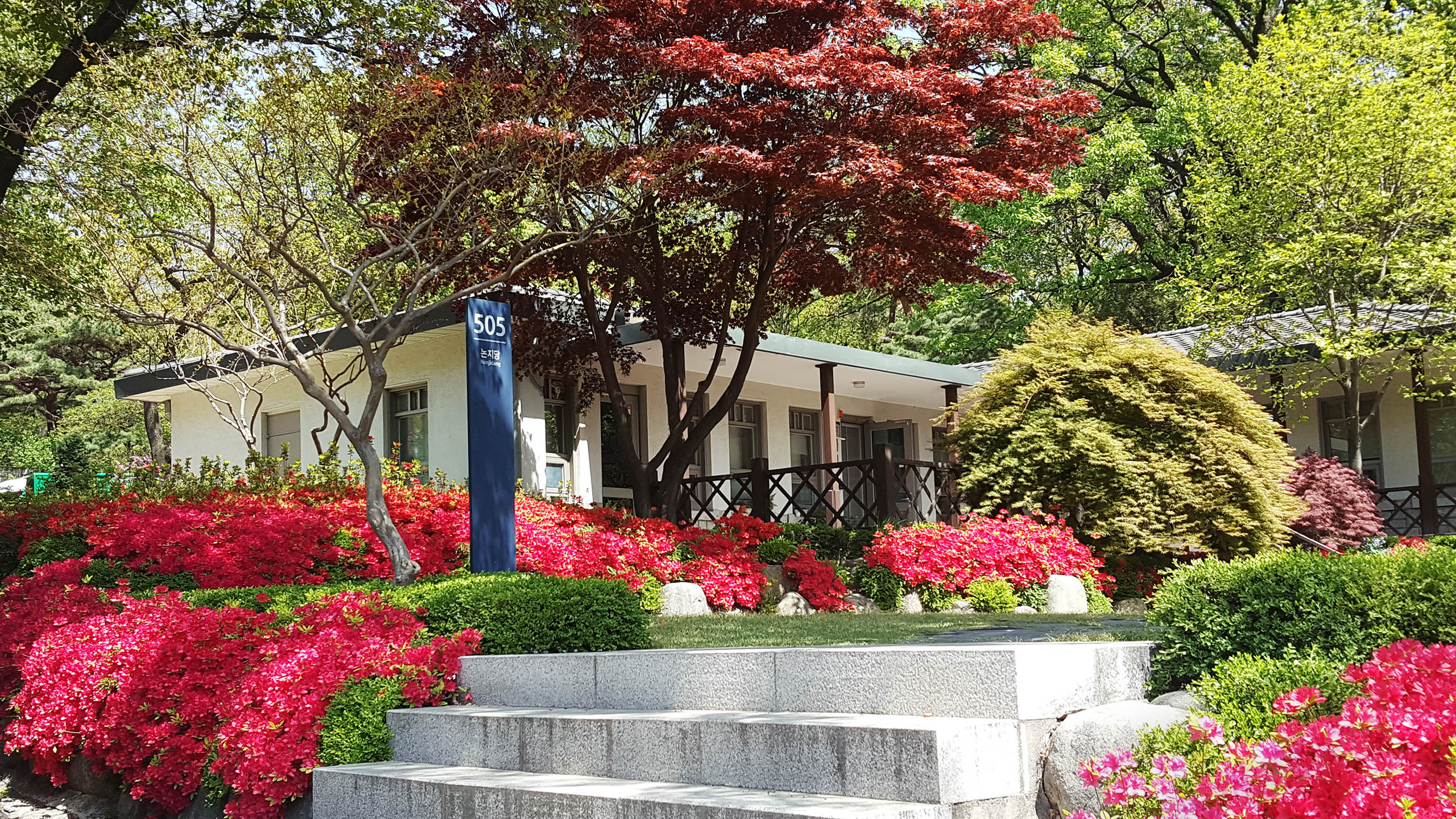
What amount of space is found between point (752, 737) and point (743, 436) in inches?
568

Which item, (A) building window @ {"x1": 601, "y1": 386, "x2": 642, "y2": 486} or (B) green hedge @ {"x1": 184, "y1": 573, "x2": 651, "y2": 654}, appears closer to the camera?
(B) green hedge @ {"x1": 184, "y1": 573, "x2": 651, "y2": 654}

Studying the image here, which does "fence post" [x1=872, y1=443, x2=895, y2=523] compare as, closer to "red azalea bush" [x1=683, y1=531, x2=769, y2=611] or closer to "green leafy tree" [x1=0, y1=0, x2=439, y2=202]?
"red azalea bush" [x1=683, y1=531, x2=769, y2=611]

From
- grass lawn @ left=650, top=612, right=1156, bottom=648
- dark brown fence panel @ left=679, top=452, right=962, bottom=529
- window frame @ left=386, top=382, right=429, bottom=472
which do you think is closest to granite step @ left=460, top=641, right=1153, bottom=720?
grass lawn @ left=650, top=612, right=1156, bottom=648

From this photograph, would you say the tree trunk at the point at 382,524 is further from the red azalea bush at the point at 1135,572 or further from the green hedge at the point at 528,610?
the red azalea bush at the point at 1135,572

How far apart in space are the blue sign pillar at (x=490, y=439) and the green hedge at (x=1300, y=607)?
515 cm

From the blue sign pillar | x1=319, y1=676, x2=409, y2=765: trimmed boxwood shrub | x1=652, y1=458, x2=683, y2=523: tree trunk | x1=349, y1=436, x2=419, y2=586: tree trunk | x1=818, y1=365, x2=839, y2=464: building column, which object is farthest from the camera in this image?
x1=818, y1=365, x2=839, y2=464: building column

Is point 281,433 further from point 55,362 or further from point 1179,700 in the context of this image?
point 55,362

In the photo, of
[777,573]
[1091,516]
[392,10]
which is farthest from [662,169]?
[1091,516]

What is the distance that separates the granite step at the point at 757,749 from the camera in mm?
4281

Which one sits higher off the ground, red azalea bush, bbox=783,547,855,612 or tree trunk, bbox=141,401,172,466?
tree trunk, bbox=141,401,172,466

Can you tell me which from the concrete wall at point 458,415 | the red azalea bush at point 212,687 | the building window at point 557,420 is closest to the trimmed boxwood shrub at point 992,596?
the concrete wall at point 458,415

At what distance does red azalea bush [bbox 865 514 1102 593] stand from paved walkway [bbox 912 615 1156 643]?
3.36 m

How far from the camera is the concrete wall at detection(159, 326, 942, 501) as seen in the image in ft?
48.5

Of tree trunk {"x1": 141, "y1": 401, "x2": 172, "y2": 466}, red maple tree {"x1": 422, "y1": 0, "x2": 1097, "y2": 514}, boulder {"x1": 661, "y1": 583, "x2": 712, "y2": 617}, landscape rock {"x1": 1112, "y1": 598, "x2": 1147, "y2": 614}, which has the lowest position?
landscape rock {"x1": 1112, "y1": 598, "x2": 1147, "y2": 614}
